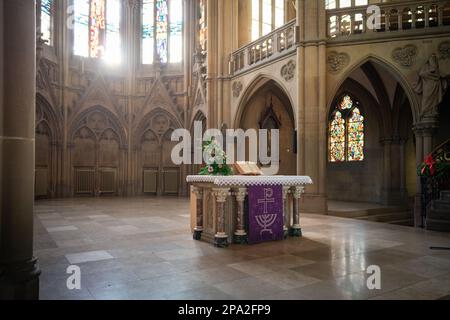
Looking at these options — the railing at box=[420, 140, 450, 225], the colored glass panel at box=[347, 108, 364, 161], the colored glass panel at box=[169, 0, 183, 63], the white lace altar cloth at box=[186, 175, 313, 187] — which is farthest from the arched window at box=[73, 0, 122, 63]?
the railing at box=[420, 140, 450, 225]

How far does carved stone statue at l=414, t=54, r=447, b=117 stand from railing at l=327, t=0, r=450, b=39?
1245 mm

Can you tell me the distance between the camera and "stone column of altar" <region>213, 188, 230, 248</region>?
6.26 meters

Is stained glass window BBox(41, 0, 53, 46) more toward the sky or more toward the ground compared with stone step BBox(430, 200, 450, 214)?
more toward the sky

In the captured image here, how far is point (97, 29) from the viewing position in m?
18.9

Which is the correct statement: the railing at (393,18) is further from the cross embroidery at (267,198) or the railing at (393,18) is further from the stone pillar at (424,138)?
the cross embroidery at (267,198)

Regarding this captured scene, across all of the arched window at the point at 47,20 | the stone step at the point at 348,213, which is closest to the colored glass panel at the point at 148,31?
the arched window at the point at 47,20

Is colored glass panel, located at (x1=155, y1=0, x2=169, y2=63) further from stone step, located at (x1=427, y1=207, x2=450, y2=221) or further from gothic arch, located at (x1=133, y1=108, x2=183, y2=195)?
stone step, located at (x1=427, y1=207, x2=450, y2=221)

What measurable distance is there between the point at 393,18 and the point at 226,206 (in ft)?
29.1

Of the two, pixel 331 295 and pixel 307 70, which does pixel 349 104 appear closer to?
pixel 307 70

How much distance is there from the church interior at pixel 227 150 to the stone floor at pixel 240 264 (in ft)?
0.12

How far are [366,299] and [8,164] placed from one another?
12.1 feet

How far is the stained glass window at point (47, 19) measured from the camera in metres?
16.6

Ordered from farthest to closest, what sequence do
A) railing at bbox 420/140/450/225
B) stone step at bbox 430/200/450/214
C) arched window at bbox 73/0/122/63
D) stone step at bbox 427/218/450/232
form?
arched window at bbox 73/0/122/63 → railing at bbox 420/140/450/225 → stone step at bbox 430/200/450/214 → stone step at bbox 427/218/450/232

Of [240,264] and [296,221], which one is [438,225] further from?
[240,264]
